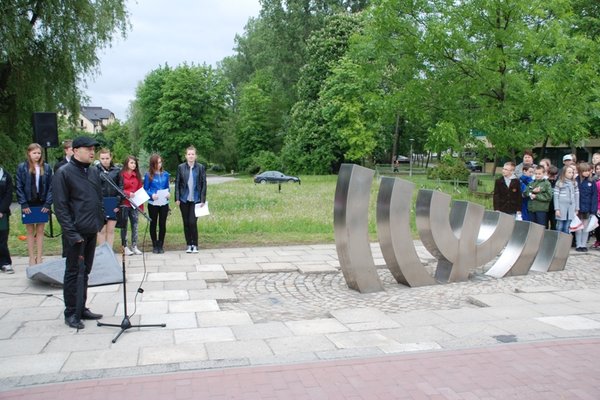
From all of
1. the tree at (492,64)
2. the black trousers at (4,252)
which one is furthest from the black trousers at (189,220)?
the tree at (492,64)

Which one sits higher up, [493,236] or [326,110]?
[326,110]

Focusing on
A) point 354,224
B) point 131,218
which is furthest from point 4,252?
point 354,224

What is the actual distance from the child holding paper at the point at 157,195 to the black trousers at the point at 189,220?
0.32m

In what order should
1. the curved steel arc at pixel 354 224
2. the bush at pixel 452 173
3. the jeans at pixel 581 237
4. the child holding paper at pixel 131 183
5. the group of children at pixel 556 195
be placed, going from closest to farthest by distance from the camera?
the curved steel arc at pixel 354 224, the child holding paper at pixel 131 183, the group of children at pixel 556 195, the jeans at pixel 581 237, the bush at pixel 452 173

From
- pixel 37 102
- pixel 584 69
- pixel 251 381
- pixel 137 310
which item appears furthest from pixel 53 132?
pixel 584 69

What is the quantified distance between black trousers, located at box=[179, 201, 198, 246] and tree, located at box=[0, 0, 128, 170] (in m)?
12.5

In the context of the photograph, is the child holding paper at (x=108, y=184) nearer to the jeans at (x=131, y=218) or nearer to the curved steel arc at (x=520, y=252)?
the jeans at (x=131, y=218)

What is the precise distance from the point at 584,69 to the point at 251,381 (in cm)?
1420

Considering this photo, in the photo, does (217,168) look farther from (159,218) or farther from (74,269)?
(74,269)

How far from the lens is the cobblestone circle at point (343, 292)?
701 cm

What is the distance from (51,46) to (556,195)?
18.2m

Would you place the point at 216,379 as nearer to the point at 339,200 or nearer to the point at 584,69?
the point at 339,200

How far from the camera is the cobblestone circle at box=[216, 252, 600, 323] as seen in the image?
23.0 feet

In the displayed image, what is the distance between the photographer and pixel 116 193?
9.60m
